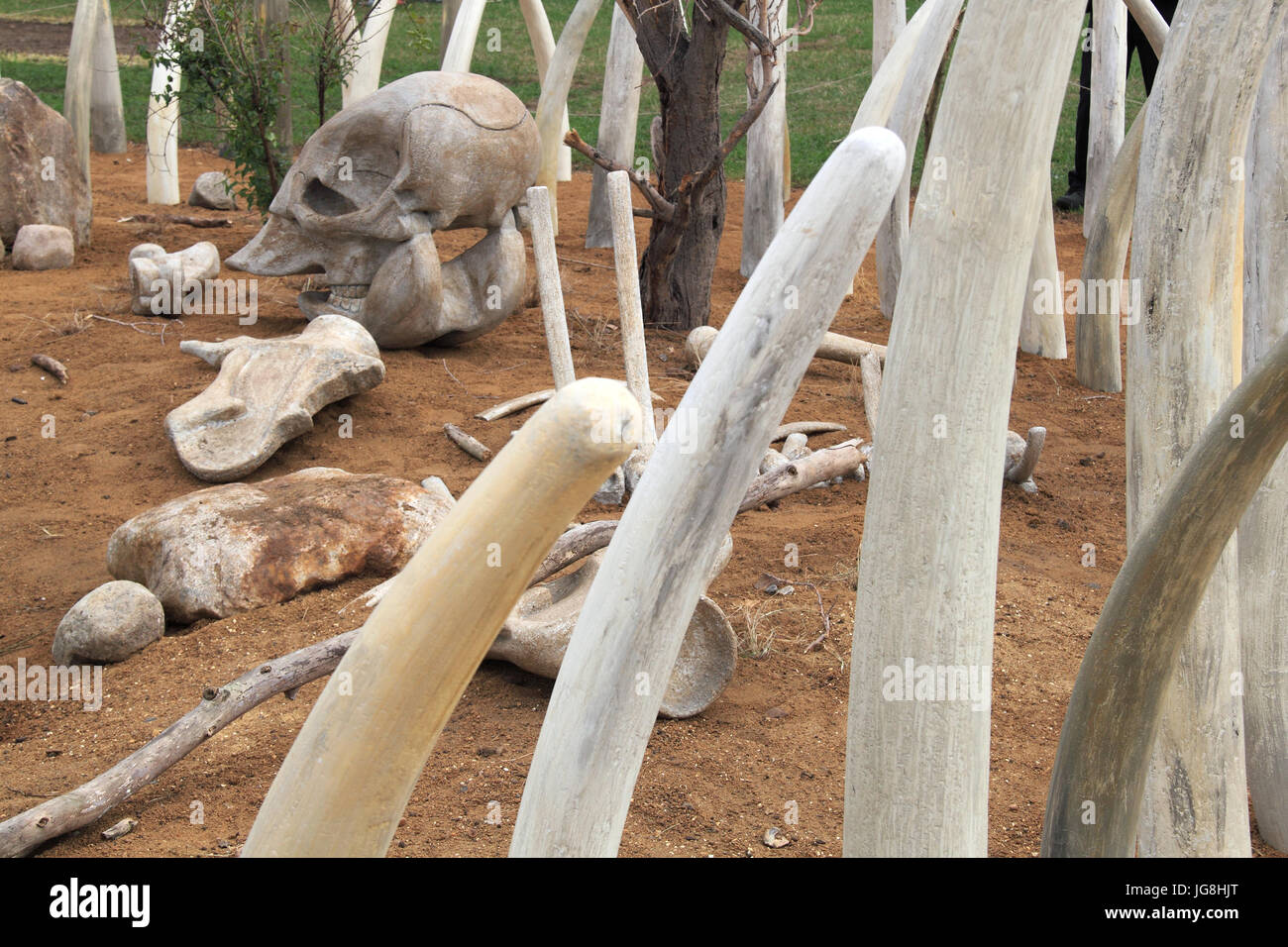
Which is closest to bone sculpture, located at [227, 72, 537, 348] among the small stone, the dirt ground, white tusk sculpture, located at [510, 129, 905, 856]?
the dirt ground

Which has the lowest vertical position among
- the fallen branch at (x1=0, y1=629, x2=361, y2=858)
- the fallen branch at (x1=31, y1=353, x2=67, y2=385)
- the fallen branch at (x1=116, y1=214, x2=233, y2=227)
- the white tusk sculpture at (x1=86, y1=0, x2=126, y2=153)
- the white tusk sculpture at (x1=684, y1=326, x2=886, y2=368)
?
the fallen branch at (x1=0, y1=629, x2=361, y2=858)

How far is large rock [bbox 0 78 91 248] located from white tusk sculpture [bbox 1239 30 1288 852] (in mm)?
7514

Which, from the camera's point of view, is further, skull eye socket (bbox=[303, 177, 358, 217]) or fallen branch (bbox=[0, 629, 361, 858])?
skull eye socket (bbox=[303, 177, 358, 217])

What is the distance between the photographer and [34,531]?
4.68m

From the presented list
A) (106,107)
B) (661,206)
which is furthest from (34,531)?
(106,107)

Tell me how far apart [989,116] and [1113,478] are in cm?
431

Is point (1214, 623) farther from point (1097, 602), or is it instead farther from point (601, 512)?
point (601, 512)

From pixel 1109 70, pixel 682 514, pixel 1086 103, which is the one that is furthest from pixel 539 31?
pixel 682 514

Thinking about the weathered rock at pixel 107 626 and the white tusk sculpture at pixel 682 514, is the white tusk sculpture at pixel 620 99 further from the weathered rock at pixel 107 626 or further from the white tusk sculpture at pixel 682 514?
the white tusk sculpture at pixel 682 514

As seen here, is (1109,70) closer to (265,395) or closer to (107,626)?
(265,395)

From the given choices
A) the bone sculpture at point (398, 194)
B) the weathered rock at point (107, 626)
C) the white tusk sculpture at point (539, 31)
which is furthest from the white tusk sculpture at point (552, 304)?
the white tusk sculpture at point (539, 31)

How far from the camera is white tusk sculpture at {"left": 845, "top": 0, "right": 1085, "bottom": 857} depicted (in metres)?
1.64

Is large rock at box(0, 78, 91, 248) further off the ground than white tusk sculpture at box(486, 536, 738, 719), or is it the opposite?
large rock at box(0, 78, 91, 248)

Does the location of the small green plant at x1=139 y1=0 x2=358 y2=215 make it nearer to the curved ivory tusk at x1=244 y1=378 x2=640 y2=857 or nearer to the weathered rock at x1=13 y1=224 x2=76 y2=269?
the weathered rock at x1=13 y1=224 x2=76 y2=269
